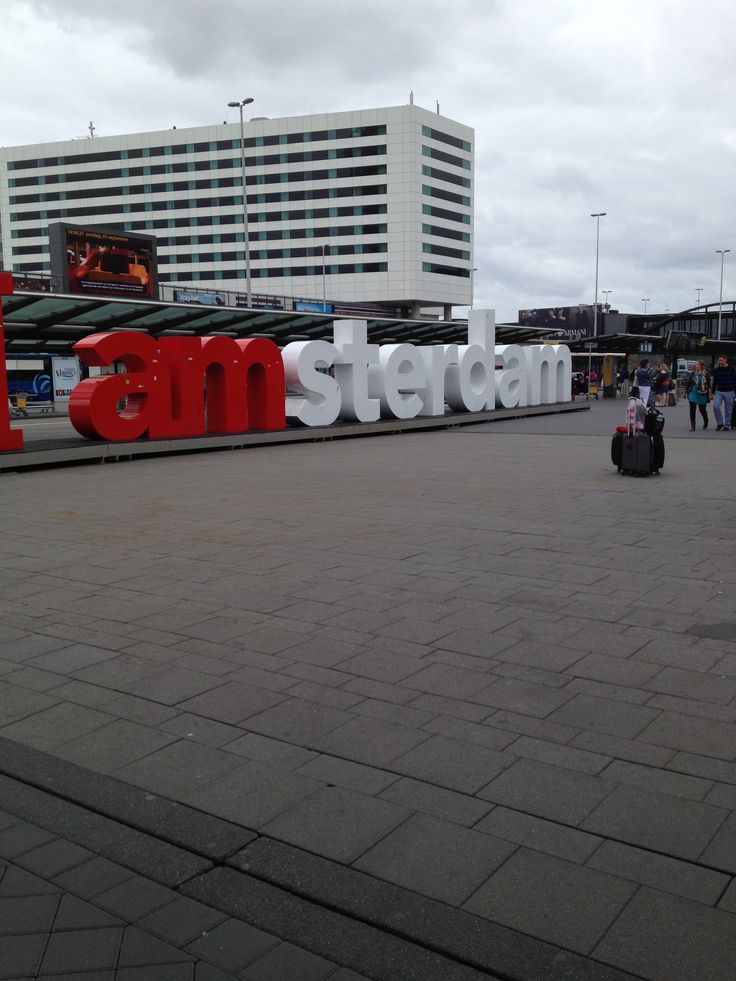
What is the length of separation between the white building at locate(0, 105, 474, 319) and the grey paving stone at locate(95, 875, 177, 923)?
88932 millimetres

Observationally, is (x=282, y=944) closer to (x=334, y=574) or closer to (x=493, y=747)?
(x=493, y=747)

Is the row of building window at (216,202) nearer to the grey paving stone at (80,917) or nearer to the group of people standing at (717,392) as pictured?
the group of people standing at (717,392)

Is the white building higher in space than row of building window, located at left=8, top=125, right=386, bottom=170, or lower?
lower

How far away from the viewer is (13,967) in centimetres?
260

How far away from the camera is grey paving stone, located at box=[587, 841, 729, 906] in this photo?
9.46 feet

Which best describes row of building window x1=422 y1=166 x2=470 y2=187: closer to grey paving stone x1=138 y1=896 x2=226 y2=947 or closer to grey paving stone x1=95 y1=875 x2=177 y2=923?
grey paving stone x1=95 y1=875 x2=177 y2=923

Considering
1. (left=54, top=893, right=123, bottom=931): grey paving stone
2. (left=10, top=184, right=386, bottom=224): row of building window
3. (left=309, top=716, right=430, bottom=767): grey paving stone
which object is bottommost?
(left=54, top=893, right=123, bottom=931): grey paving stone

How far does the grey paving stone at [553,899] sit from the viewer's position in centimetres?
→ 270

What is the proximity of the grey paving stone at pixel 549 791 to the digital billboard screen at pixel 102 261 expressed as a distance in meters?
48.9

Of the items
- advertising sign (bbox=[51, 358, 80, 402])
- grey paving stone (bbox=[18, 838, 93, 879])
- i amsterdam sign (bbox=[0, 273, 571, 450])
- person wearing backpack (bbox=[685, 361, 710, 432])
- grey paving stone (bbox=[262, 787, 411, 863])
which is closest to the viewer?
grey paving stone (bbox=[18, 838, 93, 879])

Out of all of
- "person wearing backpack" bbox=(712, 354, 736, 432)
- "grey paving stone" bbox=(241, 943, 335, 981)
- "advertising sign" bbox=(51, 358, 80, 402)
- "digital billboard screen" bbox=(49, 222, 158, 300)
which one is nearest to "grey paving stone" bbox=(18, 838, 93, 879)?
"grey paving stone" bbox=(241, 943, 335, 981)

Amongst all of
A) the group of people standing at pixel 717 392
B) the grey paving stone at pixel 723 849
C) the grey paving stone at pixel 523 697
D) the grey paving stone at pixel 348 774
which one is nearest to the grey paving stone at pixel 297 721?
the grey paving stone at pixel 348 774

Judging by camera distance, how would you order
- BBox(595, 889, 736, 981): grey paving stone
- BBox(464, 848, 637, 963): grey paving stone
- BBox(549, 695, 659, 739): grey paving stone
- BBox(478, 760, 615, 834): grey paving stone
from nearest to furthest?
1. BBox(595, 889, 736, 981): grey paving stone
2. BBox(464, 848, 637, 963): grey paving stone
3. BBox(478, 760, 615, 834): grey paving stone
4. BBox(549, 695, 659, 739): grey paving stone

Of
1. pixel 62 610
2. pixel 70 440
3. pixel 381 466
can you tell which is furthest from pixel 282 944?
pixel 70 440
